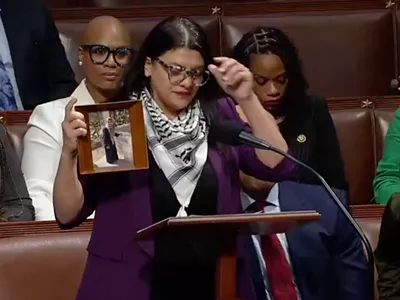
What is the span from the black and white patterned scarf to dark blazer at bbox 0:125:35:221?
456 mm

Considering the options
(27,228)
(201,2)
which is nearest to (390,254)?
(27,228)

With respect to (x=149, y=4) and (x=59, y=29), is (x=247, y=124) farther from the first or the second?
(x=149, y=4)

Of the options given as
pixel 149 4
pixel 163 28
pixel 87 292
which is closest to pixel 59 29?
pixel 149 4

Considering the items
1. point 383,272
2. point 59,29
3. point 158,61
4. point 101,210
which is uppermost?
point 59,29

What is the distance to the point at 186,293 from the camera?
43.9 inches

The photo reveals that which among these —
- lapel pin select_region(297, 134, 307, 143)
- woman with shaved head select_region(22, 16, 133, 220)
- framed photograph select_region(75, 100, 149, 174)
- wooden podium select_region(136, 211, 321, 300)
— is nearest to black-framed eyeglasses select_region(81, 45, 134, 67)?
woman with shaved head select_region(22, 16, 133, 220)

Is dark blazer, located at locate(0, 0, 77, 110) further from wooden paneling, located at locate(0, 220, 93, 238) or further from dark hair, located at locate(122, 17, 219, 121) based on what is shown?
dark hair, located at locate(122, 17, 219, 121)

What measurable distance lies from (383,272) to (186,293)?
0.25 meters

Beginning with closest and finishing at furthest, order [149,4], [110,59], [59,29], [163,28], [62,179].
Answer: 1. [62,179]
2. [163,28]
3. [110,59]
4. [59,29]
5. [149,4]

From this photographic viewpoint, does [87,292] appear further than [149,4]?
No

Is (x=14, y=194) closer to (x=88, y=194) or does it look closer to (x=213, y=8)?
(x=88, y=194)

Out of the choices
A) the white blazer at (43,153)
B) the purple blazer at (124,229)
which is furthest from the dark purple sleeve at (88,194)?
the white blazer at (43,153)

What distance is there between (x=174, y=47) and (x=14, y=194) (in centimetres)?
51

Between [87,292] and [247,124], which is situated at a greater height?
[247,124]
